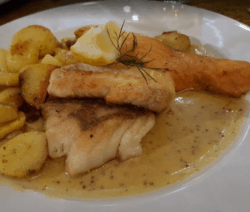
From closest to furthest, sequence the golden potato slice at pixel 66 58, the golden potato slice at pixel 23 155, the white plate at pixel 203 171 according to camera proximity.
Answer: the white plate at pixel 203 171 → the golden potato slice at pixel 23 155 → the golden potato slice at pixel 66 58

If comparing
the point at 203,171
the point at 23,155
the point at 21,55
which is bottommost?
the point at 203,171

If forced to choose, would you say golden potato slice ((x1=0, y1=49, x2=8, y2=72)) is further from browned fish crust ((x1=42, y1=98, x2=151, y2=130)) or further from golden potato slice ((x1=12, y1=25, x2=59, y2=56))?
browned fish crust ((x1=42, y1=98, x2=151, y2=130))

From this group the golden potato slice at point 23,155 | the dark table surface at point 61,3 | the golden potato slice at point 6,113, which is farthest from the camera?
the dark table surface at point 61,3

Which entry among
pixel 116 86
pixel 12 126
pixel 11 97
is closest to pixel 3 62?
pixel 11 97

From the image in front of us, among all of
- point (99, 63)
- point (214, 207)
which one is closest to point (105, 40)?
point (99, 63)

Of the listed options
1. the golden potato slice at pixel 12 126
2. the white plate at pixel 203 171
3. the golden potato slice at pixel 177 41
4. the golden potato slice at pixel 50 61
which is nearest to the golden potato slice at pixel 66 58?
the golden potato slice at pixel 50 61

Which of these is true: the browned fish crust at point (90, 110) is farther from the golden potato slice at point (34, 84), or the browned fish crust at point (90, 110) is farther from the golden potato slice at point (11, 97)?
the golden potato slice at point (11, 97)

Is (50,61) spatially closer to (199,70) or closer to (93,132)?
(93,132)
